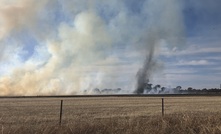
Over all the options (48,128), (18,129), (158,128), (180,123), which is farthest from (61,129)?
(180,123)

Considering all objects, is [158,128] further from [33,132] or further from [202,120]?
[33,132]

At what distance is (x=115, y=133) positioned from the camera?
43.4ft

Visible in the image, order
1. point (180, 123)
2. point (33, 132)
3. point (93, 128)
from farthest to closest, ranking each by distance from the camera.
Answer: point (180, 123), point (93, 128), point (33, 132)

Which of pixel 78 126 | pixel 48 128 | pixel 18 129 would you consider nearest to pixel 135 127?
pixel 78 126

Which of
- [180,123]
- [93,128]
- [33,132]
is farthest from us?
[180,123]

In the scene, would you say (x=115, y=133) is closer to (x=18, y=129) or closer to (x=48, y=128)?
(x=48, y=128)

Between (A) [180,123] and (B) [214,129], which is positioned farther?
(A) [180,123]

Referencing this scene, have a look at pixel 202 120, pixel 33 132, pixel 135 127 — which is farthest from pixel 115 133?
pixel 202 120

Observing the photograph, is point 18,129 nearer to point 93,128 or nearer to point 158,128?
point 93,128

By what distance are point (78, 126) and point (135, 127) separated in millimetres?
2195

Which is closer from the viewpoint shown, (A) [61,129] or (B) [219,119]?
(A) [61,129]

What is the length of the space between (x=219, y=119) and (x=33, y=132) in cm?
828

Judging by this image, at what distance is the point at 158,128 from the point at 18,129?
A: 17.6 feet

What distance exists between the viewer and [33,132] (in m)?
12.7
